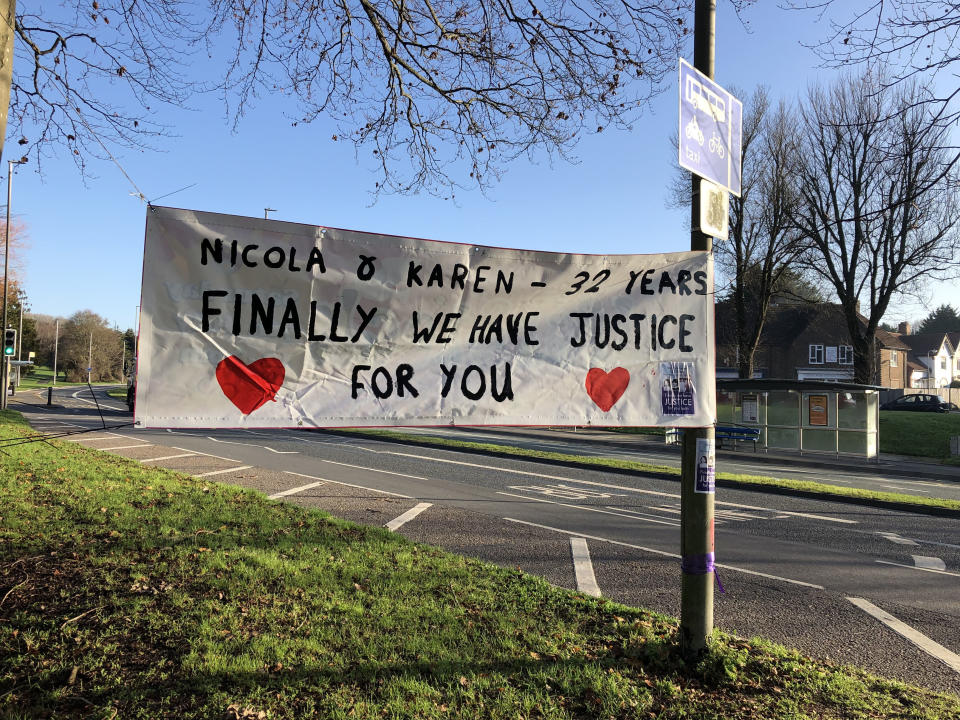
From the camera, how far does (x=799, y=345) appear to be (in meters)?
52.5

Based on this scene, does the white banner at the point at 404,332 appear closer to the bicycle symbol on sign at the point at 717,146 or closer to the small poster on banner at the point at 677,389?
the small poster on banner at the point at 677,389

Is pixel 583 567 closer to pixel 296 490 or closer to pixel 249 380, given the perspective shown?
pixel 249 380

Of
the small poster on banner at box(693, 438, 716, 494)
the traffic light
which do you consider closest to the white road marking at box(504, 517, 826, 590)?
the small poster on banner at box(693, 438, 716, 494)

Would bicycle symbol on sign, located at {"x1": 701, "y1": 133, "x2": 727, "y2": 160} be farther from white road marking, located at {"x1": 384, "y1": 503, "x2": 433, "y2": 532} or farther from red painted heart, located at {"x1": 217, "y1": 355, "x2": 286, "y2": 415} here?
white road marking, located at {"x1": 384, "y1": 503, "x2": 433, "y2": 532}

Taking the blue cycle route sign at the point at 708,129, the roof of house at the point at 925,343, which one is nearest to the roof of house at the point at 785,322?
the roof of house at the point at 925,343

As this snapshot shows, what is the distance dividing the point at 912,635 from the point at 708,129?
14.5ft

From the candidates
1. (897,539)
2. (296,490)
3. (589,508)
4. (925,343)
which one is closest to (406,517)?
(296,490)

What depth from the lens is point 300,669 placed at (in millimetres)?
3238

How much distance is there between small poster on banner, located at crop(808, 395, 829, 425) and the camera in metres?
21.0

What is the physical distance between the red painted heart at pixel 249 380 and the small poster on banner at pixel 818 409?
2243 centimetres

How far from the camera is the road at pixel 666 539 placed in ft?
15.9

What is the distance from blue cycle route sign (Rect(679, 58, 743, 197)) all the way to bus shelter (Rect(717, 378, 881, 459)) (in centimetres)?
1882

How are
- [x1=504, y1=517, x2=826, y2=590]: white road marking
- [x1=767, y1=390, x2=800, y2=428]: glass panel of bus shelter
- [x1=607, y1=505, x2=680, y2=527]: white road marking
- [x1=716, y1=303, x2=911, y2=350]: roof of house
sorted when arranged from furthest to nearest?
1. [x1=716, y1=303, x2=911, y2=350]: roof of house
2. [x1=767, y1=390, x2=800, y2=428]: glass panel of bus shelter
3. [x1=607, y1=505, x2=680, y2=527]: white road marking
4. [x1=504, y1=517, x2=826, y2=590]: white road marking

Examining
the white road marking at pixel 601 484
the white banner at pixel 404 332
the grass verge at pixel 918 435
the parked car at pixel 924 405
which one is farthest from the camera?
the parked car at pixel 924 405
